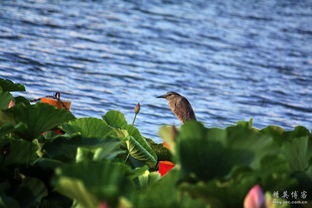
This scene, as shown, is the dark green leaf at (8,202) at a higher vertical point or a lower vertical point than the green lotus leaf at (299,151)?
lower

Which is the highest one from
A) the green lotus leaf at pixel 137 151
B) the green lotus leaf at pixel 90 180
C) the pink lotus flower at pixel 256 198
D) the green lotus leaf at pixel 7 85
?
the pink lotus flower at pixel 256 198

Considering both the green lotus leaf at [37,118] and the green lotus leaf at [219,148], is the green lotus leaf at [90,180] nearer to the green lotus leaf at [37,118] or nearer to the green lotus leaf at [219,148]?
the green lotus leaf at [219,148]

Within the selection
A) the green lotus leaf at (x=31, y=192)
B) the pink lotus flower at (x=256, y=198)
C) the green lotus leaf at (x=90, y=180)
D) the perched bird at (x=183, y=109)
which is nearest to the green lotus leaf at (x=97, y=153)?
the green lotus leaf at (x=31, y=192)

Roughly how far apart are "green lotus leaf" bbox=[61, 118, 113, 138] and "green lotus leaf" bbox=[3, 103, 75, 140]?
27cm

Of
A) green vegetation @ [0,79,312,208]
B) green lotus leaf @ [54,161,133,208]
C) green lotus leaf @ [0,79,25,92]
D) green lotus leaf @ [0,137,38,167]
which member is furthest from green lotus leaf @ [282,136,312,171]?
green lotus leaf @ [0,79,25,92]

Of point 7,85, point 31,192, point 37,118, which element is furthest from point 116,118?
point 31,192

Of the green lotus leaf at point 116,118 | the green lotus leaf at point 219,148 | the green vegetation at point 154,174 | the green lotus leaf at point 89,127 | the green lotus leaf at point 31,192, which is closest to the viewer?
the green vegetation at point 154,174

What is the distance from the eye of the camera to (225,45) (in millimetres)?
14422

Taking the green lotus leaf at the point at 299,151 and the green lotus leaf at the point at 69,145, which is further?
the green lotus leaf at the point at 69,145

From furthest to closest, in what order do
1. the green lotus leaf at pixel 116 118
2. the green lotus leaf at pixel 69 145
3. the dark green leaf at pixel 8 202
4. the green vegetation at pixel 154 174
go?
the green lotus leaf at pixel 116 118 < the green lotus leaf at pixel 69 145 < the dark green leaf at pixel 8 202 < the green vegetation at pixel 154 174

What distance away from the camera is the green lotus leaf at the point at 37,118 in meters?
2.84

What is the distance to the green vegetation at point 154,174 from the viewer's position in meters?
2.11

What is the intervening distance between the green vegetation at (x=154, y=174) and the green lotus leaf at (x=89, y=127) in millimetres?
157

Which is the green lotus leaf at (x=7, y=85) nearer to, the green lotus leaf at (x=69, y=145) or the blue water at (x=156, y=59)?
the green lotus leaf at (x=69, y=145)
